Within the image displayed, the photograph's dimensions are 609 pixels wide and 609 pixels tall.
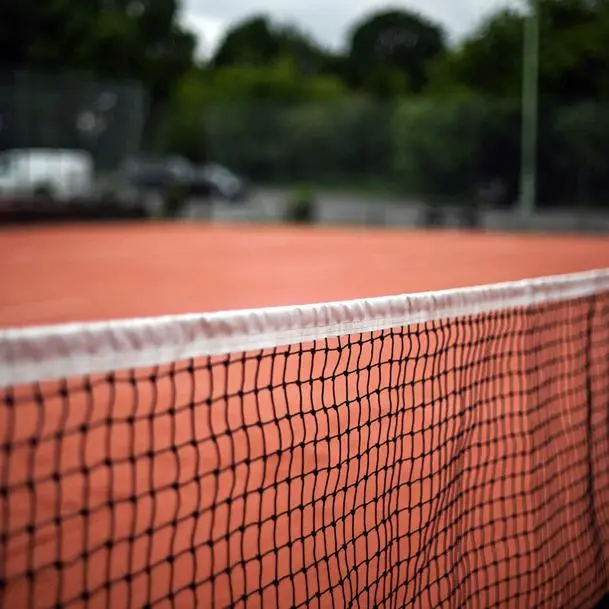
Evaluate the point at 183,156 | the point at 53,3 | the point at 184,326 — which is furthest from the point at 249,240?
the point at 53,3

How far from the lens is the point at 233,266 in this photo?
13305 mm

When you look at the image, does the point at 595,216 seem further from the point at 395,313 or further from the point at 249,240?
the point at 395,313

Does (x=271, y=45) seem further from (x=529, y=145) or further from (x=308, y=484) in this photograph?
(x=308, y=484)

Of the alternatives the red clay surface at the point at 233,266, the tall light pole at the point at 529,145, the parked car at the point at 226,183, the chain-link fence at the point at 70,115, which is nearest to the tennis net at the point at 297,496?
the red clay surface at the point at 233,266

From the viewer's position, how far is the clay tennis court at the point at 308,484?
8.95 ft

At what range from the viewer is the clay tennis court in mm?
2727

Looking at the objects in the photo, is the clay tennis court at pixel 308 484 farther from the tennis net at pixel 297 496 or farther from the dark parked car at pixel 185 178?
the dark parked car at pixel 185 178

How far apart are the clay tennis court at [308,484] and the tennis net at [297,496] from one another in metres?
0.01

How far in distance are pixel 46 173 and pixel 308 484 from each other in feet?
67.0

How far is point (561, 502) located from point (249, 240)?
15.6m

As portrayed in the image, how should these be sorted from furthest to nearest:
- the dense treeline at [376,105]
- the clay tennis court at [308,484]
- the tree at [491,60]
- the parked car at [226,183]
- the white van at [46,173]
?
the tree at [491,60]
the parked car at [226,183]
the dense treeline at [376,105]
the white van at [46,173]
the clay tennis court at [308,484]

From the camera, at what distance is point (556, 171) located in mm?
22562

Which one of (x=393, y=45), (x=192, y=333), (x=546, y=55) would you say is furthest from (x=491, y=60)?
(x=192, y=333)

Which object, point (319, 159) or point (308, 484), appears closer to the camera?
point (308, 484)
